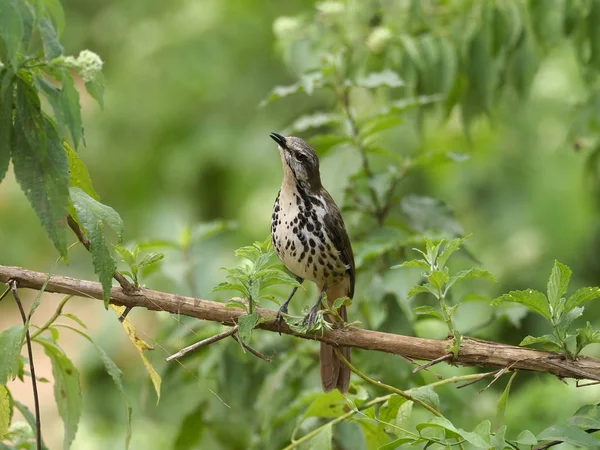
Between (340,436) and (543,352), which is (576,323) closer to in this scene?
(340,436)

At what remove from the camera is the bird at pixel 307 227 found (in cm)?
342

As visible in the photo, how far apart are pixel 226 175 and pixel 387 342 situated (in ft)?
20.4

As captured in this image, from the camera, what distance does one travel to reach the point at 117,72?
8586mm

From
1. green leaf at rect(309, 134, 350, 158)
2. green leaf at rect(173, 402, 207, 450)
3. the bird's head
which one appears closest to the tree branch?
the bird's head

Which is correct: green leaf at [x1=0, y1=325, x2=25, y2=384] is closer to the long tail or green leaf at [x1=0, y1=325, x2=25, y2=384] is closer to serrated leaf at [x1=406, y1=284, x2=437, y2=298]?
serrated leaf at [x1=406, y1=284, x2=437, y2=298]

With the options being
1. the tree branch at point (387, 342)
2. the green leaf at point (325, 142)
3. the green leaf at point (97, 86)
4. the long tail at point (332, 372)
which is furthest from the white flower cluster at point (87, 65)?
the green leaf at point (325, 142)

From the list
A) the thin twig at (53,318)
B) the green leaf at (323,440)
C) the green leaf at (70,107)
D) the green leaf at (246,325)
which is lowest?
the green leaf at (323,440)

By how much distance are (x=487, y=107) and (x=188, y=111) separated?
5.33 metres

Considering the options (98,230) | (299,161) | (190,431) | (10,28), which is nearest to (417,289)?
(98,230)

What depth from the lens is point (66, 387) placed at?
2551mm

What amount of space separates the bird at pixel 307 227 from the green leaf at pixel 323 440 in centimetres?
83

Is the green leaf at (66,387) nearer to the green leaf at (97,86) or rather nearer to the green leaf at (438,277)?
the green leaf at (97,86)

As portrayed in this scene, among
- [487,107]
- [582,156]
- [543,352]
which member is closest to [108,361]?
[543,352]

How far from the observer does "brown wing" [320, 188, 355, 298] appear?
3443 mm
